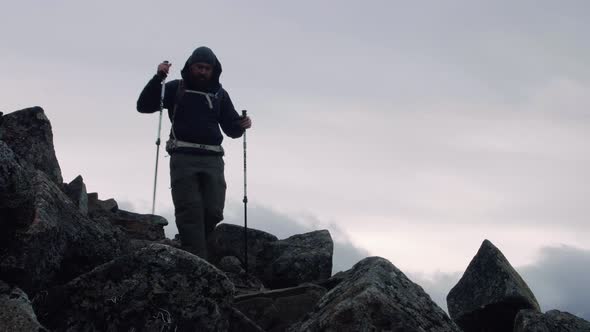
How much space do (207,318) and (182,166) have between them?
587cm

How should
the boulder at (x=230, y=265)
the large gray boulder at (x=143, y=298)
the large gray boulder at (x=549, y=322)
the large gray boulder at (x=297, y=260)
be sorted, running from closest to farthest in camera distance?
1. the large gray boulder at (x=143, y=298)
2. the large gray boulder at (x=549, y=322)
3. the large gray boulder at (x=297, y=260)
4. the boulder at (x=230, y=265)

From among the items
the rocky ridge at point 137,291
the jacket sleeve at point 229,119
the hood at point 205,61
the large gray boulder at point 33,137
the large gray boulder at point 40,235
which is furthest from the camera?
the large gray boulder at point 33,137

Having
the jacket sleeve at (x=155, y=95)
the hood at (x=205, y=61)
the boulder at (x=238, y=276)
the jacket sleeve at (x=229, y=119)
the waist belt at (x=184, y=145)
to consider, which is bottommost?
the boulder at (x=238, y=276)

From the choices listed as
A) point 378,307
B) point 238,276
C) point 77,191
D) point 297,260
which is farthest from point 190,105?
point 378,307

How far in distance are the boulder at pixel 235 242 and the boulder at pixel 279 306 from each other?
6350 millimetres

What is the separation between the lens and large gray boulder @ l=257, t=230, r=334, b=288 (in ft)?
57.0

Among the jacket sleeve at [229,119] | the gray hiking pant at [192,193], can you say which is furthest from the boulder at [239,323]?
the jacket sleeve at [229,119]

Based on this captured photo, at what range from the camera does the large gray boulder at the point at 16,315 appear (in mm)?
7672

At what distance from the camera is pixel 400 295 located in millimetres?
9375

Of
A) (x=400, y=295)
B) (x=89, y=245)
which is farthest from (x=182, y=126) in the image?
(x=400, y=295)

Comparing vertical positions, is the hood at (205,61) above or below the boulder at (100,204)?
above

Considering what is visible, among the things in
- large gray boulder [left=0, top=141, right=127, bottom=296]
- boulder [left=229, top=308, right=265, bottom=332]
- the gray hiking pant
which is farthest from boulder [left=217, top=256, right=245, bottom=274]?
boulder [left=229, top=308, right=265, bottom=332]

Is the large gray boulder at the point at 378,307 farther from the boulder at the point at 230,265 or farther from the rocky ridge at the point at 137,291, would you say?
the boulder at the point at 230,265

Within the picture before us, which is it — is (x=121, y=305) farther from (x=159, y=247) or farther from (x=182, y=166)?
(x=182, y=166)
